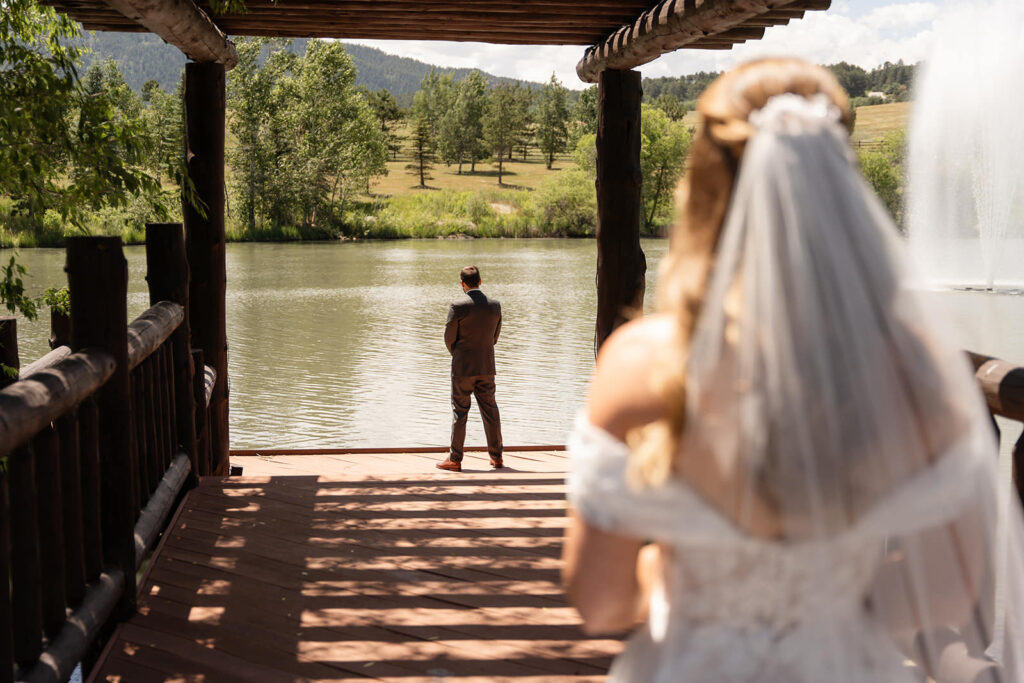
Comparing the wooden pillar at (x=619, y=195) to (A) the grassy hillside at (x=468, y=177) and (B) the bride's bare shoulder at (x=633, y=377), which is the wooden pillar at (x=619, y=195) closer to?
(B) the bride's bare shoulder at (x=633, y=377)

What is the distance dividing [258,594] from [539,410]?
8.86 m

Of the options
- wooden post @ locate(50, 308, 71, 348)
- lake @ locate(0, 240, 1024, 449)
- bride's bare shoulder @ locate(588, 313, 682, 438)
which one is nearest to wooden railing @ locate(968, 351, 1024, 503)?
lake @ locate(0, 240, 1024, 449)

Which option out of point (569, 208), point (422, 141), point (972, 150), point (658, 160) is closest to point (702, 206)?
point (972, 150)

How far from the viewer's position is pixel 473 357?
6.82 metres

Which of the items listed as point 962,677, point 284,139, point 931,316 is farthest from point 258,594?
point 284,139

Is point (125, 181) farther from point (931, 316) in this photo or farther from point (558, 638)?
point (931, 316)

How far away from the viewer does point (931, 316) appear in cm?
134

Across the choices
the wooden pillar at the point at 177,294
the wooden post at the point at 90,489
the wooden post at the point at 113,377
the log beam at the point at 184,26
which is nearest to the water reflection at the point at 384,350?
the log beam at the point at 184,26

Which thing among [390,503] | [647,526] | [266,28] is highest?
[266,28]

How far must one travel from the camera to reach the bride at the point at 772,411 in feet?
3.84

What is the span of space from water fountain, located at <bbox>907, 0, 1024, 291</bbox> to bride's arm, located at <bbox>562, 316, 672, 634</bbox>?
20.6 metres

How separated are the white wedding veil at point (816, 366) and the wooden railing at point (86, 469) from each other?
5.00 ft

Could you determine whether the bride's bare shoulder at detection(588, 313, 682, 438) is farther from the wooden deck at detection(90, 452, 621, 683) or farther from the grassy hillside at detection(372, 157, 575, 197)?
→ the grassy hillside at detection(372, 157, 575, 197)

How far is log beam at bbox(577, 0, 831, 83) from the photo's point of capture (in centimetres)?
436
